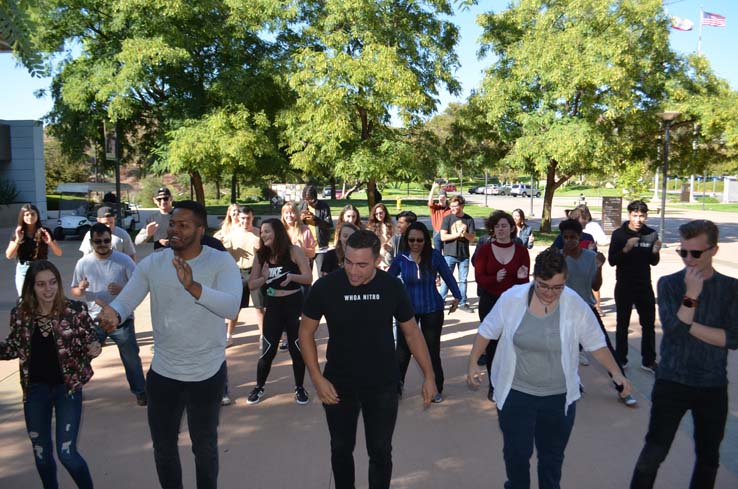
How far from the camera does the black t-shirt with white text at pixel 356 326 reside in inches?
131

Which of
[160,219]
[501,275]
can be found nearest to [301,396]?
[501,275]

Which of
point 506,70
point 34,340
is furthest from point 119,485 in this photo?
point 506,70

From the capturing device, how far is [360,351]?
10.9 feet

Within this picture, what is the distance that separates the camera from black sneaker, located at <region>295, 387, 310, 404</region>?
5562mm

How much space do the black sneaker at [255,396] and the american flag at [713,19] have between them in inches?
2123

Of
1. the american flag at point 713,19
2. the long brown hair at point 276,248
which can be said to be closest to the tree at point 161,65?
the long brown hair at point 276,248

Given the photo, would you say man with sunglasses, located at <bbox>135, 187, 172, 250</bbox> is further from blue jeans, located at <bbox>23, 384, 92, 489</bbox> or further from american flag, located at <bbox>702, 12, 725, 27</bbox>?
american flag, located at <bbox>702, 12, 725, 27</bbox>

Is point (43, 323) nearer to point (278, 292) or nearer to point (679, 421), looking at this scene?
point (278, 292)

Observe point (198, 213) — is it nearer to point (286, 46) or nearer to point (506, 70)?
point (506, 70)

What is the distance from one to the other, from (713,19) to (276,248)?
181ft

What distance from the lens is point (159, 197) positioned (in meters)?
6.81

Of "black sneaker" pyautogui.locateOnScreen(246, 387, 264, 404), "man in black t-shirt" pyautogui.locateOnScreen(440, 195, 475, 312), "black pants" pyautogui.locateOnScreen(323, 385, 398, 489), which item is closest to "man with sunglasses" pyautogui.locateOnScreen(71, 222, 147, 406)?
"black sneaker" pyautogui.locateOnScreen(246, 387, 264, 404)

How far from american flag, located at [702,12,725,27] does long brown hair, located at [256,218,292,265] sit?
175ft

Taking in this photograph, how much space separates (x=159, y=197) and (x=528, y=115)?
14.7 m
